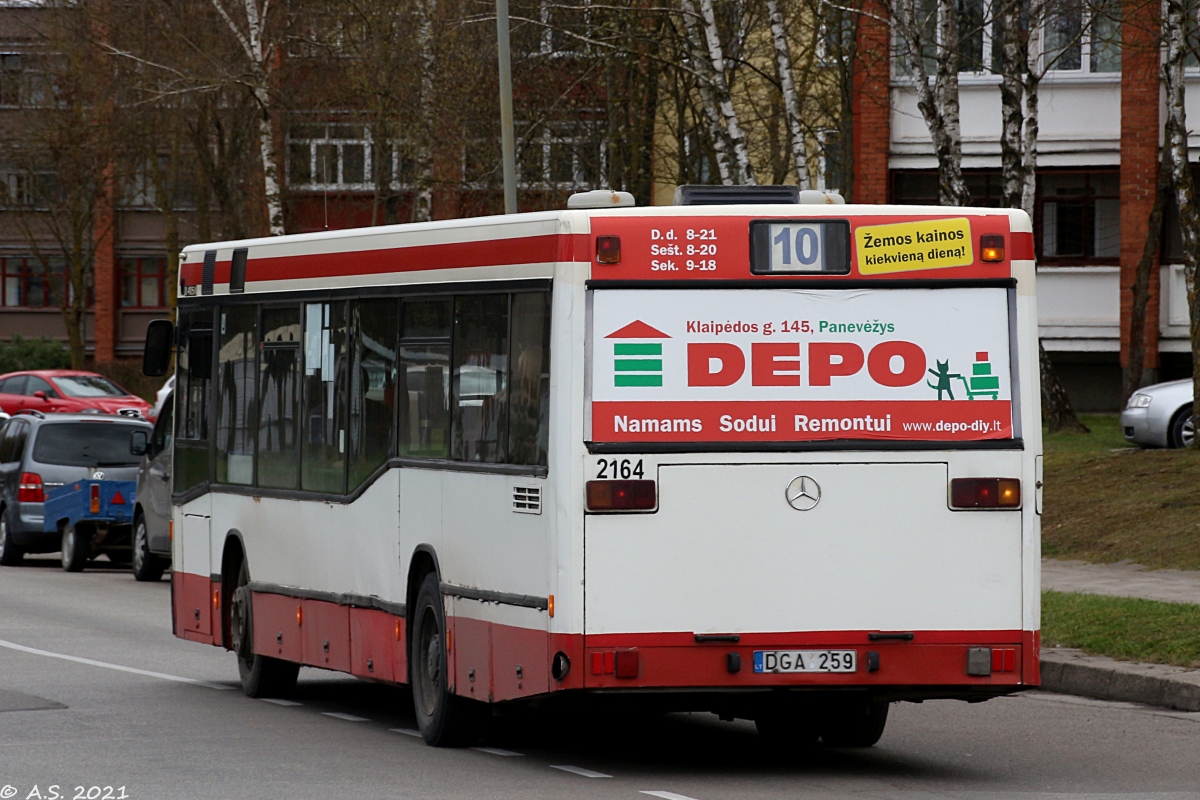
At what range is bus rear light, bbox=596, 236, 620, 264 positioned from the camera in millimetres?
9695

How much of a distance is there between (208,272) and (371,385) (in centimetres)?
Result: 279

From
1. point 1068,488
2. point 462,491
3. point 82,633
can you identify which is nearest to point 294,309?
point 462,491

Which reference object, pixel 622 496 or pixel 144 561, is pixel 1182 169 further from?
pixel 622 496

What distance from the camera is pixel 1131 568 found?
64.2 feet

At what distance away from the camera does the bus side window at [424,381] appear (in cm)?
1089

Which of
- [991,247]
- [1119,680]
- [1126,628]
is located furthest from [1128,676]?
[991,247]

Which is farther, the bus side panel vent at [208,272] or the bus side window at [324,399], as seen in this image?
the bus side panel vent at [208,272]

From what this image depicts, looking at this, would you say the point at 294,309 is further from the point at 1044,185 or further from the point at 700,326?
the point at 1044,185

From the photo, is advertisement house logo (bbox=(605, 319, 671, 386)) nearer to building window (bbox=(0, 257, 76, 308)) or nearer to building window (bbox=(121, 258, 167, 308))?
building window (bbox=(121, 258, 167, 308))

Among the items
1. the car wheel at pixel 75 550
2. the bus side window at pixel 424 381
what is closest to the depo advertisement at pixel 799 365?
the bus side window at pixel 424 381

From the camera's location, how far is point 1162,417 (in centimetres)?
2692

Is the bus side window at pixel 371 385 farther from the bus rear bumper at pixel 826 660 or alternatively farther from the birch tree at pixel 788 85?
the birch tree at pixel 788 85

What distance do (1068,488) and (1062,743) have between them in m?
12.7

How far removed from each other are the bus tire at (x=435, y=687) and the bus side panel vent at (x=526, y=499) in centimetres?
100
